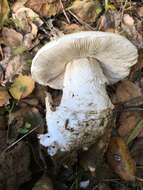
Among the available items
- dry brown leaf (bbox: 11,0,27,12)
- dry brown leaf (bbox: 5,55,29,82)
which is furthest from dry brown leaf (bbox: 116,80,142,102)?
dry brown leaf (bbox: 11,0,27,12)

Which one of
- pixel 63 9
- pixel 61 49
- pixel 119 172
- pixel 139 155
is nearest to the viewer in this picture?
pixel 61 49

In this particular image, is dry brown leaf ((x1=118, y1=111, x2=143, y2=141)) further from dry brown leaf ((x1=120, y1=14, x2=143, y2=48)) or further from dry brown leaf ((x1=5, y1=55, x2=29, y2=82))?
dry brown leaf ((x1=5, y1=55, x2=29, y2=82))

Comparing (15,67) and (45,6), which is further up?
(45,6)

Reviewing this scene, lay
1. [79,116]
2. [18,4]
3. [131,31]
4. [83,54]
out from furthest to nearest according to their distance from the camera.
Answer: [131,31] → [18,4] → [83,54] → [79,116]

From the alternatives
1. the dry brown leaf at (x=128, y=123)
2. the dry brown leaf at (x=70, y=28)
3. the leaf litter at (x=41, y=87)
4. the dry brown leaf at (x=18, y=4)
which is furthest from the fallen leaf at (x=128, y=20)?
the dry brown leaf at (x=18, y=4)

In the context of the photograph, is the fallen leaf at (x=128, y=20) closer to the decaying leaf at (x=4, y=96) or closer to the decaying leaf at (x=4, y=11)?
the decaying leaf at (x=4, y=11)

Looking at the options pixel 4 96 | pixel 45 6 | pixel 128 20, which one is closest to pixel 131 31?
pixel 128 20

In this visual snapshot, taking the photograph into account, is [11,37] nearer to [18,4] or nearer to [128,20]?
[18,4]

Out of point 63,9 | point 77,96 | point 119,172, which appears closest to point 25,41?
point 63,9

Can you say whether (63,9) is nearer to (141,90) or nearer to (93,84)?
(93,84)
